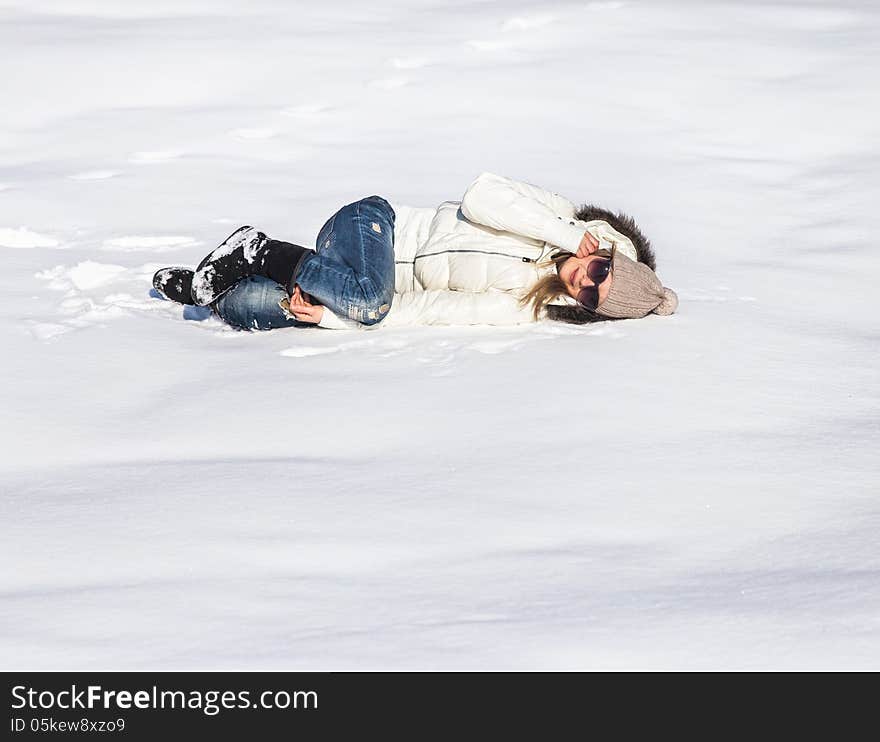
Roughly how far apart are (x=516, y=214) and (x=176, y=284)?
104cm

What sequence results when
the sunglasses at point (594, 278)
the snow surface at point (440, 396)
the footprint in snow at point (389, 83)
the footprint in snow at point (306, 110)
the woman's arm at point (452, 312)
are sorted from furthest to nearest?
the footprint in snow at point (389, 83) → the footprint in snow at point (306, 110) → the woman's arm at point (452, 312) → the sunglasses at point (594, 278) → the snow surface at point (440, 396)

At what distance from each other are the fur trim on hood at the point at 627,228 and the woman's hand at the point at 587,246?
0.20 metres

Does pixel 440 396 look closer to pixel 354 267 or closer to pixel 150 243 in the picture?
pixel 354 267

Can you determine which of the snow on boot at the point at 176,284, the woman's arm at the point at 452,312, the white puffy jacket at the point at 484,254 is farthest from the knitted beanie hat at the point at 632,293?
the snow on boot at the point at 176,284

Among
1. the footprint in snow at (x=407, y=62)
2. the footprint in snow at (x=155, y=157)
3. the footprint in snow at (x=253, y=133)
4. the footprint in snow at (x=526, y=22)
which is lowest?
the footprint in snow at (x=155, y=157)

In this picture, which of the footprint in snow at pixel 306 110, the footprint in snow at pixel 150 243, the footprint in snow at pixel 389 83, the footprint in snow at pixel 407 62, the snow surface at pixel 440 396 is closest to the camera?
the snow surface at pixel 440 396

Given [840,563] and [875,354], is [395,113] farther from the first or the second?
[840,563]

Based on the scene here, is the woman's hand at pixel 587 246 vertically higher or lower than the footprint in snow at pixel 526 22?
lower

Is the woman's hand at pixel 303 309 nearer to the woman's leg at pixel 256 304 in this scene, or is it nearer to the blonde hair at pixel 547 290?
the woman's leg at pixel 256 304

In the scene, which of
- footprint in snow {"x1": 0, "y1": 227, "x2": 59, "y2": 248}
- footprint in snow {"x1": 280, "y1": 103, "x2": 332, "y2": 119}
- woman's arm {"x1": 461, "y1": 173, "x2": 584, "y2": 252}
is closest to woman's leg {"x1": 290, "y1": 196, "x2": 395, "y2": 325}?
woman's arm {"x1": 461, "y1": 173, "x2": 584, "y2": 252}

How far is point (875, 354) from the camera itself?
3.28 metres

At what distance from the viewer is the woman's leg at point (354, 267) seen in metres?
3.38

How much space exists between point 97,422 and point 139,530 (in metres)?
0.66
